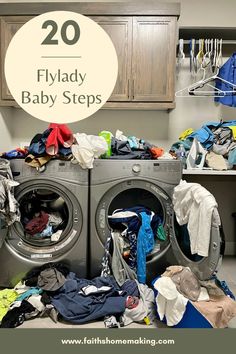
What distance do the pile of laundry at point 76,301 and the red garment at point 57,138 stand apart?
0.79 meters

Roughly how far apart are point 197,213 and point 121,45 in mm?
1516

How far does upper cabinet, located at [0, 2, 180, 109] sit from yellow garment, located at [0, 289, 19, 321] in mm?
1370

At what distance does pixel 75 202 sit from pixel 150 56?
132 cm

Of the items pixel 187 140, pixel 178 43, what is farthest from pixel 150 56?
pixel 187 140

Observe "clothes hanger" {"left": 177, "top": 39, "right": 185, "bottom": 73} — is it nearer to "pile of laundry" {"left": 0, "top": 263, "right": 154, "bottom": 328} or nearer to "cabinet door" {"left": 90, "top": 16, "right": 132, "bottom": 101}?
"cabinet door" {"left": 90, "top": 16, "right": 132, "bottom": 101}

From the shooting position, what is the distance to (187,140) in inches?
94.3

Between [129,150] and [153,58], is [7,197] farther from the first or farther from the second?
[153,58]

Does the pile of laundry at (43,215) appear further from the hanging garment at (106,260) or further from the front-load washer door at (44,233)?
the hanging garment at (106,260)

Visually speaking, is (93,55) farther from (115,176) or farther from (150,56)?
(150,56)

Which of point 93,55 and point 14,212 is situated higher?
point 93,55

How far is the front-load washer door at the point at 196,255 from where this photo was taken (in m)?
1.44

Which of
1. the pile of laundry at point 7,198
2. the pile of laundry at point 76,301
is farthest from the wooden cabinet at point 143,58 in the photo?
the pile of laundry at point 76,301

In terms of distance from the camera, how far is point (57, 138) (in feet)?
6.26

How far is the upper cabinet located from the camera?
2.26 metres
